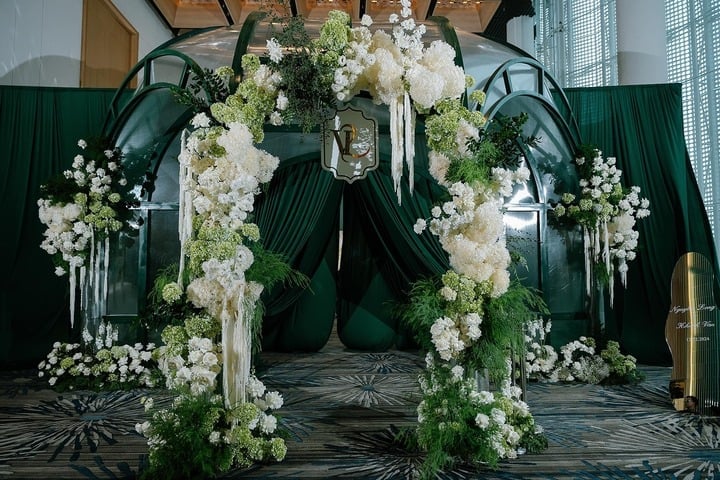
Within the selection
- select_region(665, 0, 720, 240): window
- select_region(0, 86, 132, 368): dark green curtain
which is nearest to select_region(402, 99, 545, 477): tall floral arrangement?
select_region(665, 0, 720, 240): window

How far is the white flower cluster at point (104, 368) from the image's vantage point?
402 cm

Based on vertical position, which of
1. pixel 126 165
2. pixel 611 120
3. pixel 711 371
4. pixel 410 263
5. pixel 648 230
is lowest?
pixel 711 371

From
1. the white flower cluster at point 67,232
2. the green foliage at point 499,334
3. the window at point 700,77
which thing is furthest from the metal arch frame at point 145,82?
the window at point 700,77

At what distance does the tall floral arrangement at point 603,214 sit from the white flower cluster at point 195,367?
11.0 feet

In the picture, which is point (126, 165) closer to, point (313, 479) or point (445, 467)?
point (313, 479)

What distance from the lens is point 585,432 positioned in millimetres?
2973

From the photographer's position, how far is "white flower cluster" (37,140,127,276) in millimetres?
4117

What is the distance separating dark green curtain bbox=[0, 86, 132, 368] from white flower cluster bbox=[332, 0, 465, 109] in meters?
3.54

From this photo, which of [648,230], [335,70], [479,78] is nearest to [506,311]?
[335,70]

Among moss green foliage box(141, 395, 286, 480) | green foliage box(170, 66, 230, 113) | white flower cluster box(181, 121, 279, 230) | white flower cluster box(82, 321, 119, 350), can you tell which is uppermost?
green foliage box(170, 66, 230, 113)

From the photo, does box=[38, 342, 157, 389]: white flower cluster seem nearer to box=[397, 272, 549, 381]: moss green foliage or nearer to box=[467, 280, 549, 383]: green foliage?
box=[397, 272, 549, 381]: moss green foliage

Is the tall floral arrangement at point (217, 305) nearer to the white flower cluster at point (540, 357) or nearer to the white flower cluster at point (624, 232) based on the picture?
the white flower cluster at point (540, 357)

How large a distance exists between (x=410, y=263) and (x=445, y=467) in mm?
2233

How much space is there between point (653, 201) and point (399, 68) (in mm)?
3615
